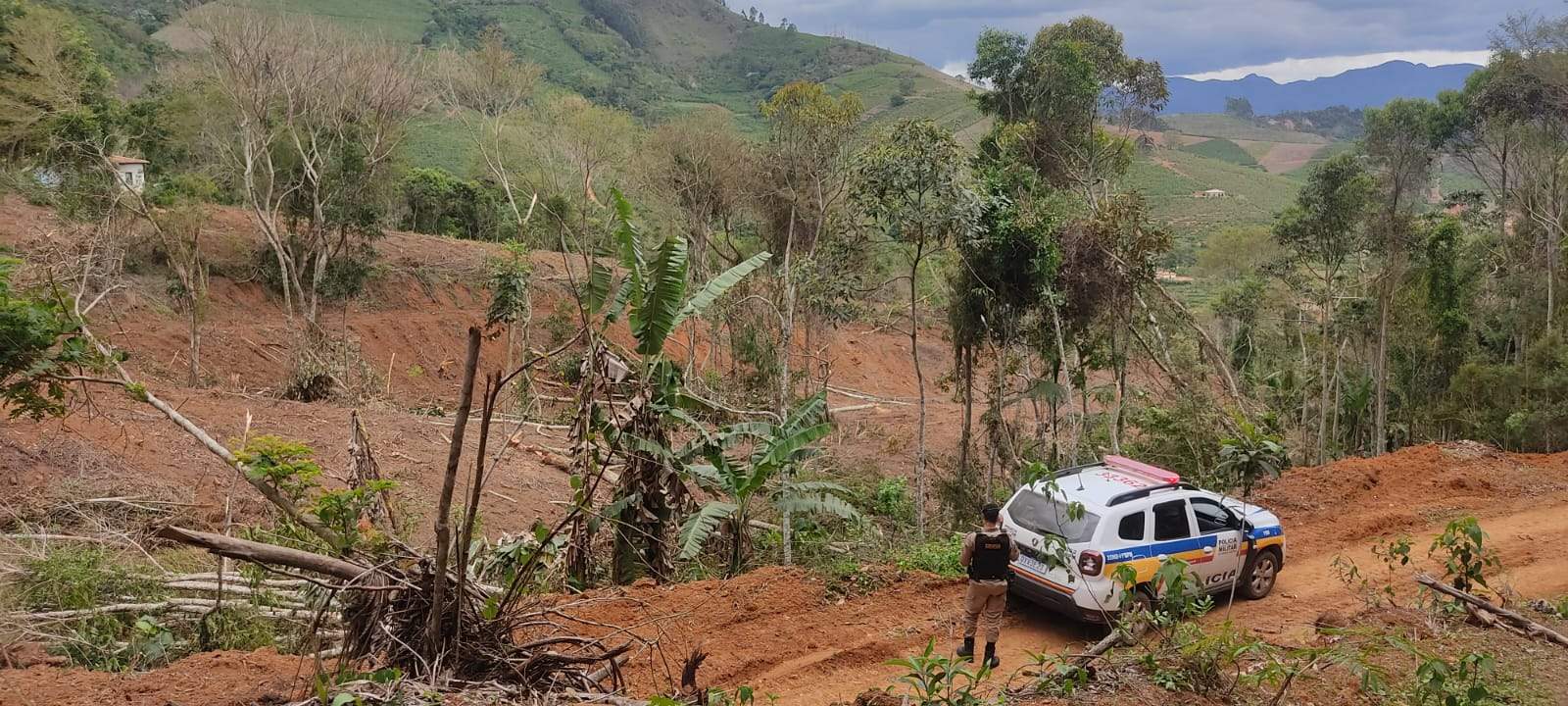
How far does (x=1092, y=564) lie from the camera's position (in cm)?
837

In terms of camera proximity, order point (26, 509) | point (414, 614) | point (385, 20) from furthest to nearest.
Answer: point (385, 20) → point (26, 509) → point (414, 614)

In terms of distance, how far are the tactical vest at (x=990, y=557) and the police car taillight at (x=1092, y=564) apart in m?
0.84

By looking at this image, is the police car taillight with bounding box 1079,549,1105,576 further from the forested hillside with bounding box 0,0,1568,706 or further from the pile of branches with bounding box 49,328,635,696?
the pile of branches with bounding box 49,328,635,696

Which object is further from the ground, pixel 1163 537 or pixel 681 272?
pixel 681 272

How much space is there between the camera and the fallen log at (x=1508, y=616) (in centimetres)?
759

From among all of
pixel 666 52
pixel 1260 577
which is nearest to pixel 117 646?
pixel 1260 577

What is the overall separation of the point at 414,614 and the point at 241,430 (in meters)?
10.9

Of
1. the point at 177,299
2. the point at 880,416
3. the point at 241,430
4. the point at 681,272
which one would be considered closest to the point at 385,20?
the point at 177,299

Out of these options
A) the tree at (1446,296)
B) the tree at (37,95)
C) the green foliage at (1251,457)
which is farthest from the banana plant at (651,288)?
the tree at (1446,296)

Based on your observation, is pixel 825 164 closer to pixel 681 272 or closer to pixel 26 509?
pixel 681 272

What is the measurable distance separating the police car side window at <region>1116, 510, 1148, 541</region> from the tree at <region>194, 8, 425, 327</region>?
1838 cm

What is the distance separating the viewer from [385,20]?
94375mm

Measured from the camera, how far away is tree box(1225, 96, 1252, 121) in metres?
128

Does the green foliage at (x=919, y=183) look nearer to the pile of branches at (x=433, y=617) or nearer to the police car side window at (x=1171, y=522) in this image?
the police car side window at (x=1171, y=522)
